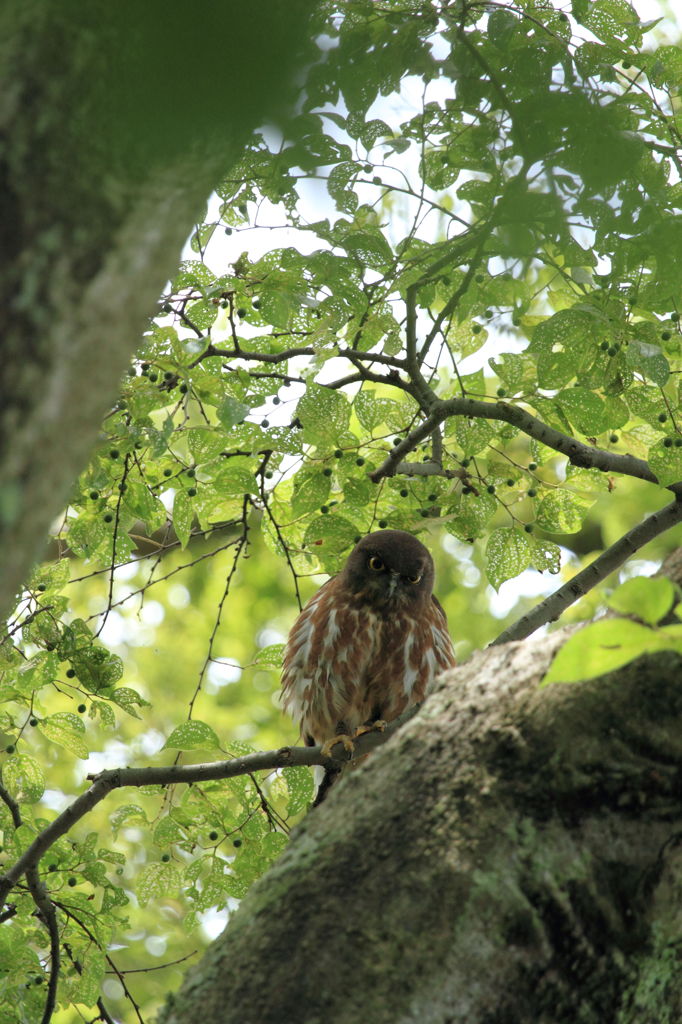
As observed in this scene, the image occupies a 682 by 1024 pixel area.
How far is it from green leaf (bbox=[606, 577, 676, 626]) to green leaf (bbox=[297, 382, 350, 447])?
2881mm

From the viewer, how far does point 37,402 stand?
116 cm

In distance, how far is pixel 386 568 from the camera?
18.9ft

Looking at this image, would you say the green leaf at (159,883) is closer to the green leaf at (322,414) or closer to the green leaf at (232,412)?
the green leaf at (322,414)

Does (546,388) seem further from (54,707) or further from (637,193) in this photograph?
(54,707)

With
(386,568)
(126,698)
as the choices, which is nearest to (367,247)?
(386,568)

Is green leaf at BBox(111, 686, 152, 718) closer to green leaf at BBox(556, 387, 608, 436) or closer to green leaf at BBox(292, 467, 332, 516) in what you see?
green leaf at BBox(292, 467, 332, 516)

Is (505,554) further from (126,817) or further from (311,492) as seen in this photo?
(126,817)

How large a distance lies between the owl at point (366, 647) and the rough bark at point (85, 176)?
4447mm

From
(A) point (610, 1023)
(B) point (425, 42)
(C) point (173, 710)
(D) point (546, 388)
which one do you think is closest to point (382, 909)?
(A) point (610, 1023)

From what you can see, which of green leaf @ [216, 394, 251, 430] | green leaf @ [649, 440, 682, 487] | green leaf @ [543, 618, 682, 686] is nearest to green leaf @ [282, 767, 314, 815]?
green leaf @ [216, 394, 251, 430]

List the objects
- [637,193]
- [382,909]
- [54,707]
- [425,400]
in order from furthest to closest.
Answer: [54,707] < [425,400] < [637,193] < [382,909]

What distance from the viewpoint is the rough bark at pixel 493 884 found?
5.58ft

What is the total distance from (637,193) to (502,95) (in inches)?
41.3

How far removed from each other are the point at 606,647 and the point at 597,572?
2906 mm
